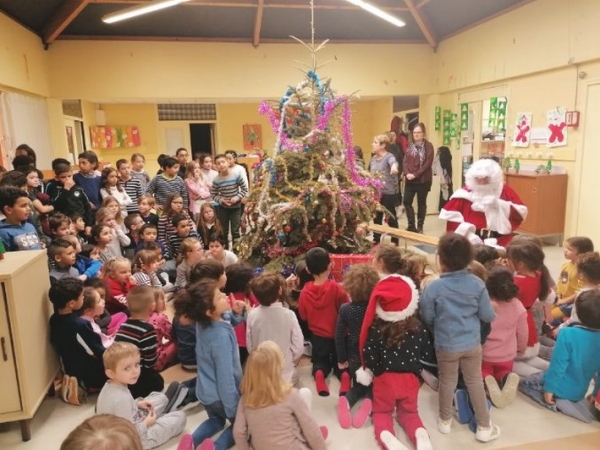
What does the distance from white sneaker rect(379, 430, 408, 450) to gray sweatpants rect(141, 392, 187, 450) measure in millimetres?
1056

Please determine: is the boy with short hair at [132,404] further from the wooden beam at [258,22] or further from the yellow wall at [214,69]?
the yellow wall at [214,69]

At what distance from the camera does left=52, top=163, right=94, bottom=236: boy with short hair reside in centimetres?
449

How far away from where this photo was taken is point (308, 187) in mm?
3693

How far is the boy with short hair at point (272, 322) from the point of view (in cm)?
253

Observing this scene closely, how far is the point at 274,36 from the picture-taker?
28.5 ft

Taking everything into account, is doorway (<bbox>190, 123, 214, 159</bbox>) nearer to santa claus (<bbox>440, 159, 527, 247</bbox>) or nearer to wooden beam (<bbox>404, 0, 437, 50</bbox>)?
wooden beam (<bbox>404, 0, 437, 50</bbox>)

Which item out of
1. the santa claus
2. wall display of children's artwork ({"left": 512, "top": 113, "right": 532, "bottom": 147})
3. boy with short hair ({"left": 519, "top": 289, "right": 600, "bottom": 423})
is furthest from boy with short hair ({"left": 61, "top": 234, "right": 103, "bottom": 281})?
wall display of children's artwork ({"left": 512, "top": 113, "right": 532, "bottom": 147})

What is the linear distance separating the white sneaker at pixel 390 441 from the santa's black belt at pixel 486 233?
7.56 ft

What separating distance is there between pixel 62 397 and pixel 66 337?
41 cm

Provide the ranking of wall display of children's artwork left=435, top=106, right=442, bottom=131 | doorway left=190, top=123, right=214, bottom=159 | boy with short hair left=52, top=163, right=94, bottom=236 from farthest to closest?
doorway left=190, top=123, right=214, bottom=159 < wall display of children's artwork left=435, top=106, right=442, bottom=131 < boy with short hair left=52, top=163, right=94, bottom=236

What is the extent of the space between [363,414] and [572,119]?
5.37 metres

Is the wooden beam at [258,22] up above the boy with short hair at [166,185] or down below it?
above

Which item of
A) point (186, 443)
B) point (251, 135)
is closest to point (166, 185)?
point (186, 443)

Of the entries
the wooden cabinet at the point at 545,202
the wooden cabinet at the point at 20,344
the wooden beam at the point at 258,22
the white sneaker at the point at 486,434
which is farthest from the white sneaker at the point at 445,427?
the wooden beam at the point at 258,22
